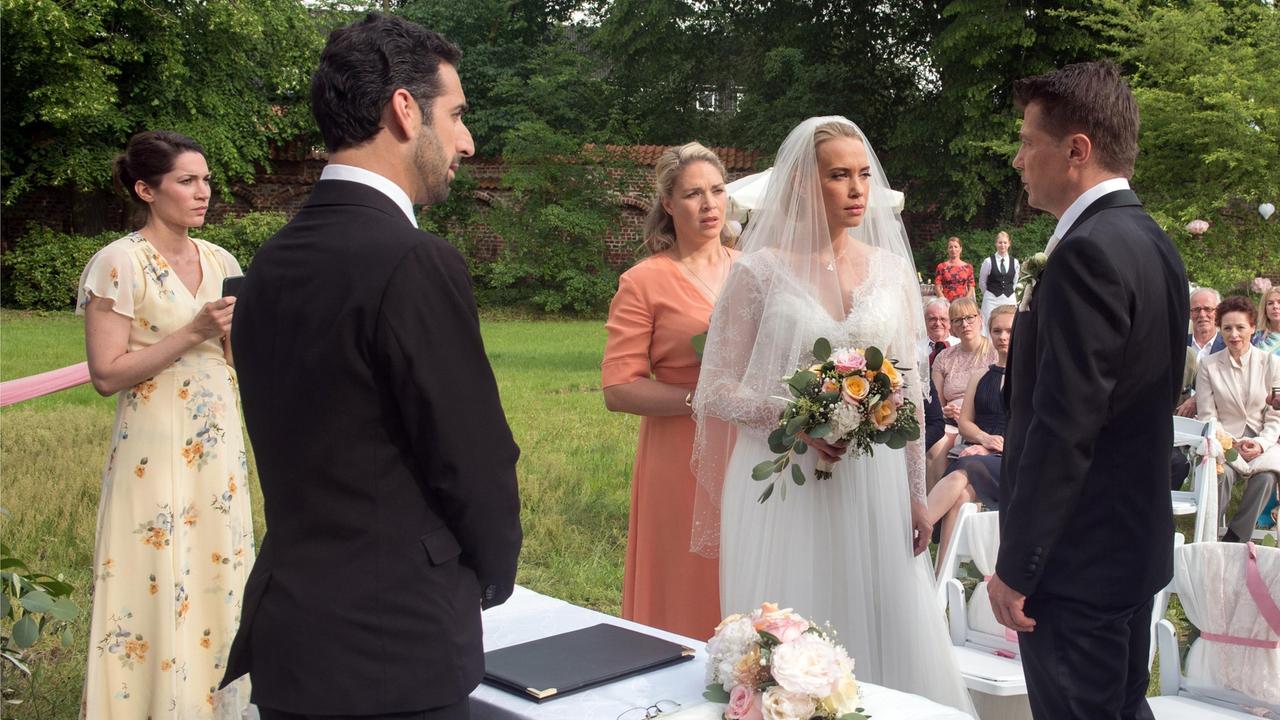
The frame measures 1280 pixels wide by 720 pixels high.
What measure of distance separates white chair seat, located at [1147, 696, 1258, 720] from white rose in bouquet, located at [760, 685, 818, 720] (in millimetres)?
1758

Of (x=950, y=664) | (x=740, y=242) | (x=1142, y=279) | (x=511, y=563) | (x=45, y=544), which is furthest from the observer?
(x=45, y=544)

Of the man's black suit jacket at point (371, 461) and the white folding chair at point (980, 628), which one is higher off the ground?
the man's black suit jacket at point (371, 461)

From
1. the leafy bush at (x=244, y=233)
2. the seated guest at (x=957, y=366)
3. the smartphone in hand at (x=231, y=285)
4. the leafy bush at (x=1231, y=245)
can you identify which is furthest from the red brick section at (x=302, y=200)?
the smartphone in hand at (x=231, y=285)

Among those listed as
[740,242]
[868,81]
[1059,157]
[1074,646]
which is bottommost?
[1074,646]

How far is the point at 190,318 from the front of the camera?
3.75 m

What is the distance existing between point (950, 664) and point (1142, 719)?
903mm

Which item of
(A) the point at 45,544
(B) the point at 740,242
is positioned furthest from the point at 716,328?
(A) the point at 45,544

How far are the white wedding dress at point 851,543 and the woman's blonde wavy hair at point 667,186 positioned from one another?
636 mm

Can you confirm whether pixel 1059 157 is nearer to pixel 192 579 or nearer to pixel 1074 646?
pixel 1074 646

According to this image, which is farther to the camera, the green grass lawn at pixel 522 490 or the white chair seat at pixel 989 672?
the green grass lawn at pixel 522 490

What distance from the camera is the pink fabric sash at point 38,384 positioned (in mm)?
4922

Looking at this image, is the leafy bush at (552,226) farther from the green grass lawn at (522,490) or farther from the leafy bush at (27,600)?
the leafy bush at (27,600)

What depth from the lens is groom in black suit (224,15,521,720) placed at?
5.76 feet

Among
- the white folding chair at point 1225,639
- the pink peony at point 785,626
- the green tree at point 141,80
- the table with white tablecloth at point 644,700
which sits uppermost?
the green tree at point 141,80
